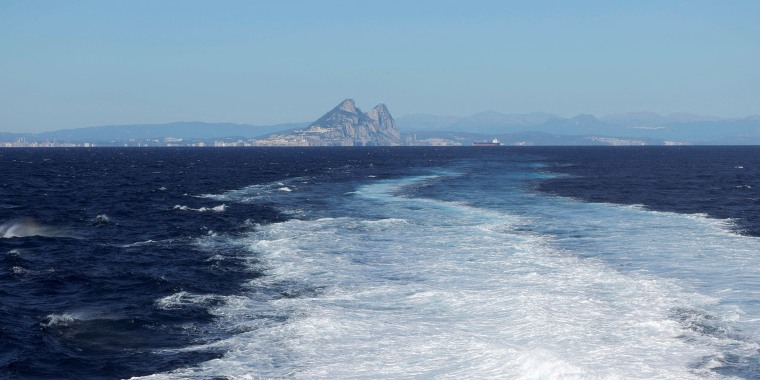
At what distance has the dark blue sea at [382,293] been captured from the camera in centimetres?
2041

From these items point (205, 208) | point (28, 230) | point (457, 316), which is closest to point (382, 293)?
point (457, 316)

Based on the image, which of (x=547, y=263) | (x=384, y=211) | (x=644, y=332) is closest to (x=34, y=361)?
(x=644, y=332)

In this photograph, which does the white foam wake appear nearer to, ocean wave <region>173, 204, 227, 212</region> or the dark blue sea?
the dark blue sea

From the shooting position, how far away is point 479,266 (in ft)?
113

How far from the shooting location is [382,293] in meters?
28.9

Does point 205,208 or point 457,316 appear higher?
point 457,316

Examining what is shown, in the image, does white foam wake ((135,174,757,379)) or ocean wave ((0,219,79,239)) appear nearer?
white foam wake ((135,174,757,379))

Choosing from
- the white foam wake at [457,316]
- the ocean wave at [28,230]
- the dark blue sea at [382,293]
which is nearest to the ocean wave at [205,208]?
the dark blue sea at [382,293]

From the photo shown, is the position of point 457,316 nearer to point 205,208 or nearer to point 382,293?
point 382,293

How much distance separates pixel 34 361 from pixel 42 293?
9266 millimetres

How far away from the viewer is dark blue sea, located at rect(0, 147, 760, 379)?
20.4 meters

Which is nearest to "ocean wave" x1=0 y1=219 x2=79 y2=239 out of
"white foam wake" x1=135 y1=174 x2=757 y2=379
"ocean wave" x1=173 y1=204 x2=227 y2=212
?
"ocean wave" x1=173 y1=204 x2=227 y2=212

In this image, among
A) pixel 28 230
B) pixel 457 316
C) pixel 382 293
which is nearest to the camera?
pixel 457 316

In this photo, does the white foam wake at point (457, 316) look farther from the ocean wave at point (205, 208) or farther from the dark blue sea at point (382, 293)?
the ocean wave at point (205, 208)
